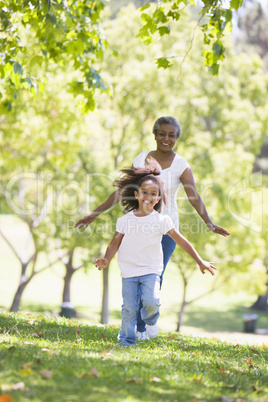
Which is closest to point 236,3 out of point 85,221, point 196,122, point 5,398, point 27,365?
point 85,221

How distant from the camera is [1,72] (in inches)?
240

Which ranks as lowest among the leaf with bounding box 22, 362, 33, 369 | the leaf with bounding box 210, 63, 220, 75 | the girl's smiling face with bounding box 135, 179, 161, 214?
the leaf with bounding box 22, 362, 33, 369

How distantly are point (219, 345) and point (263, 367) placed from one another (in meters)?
1.30

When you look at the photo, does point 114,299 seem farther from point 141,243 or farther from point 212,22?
point 141,243

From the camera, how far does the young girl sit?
4719mm

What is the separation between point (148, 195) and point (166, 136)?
0.81 m

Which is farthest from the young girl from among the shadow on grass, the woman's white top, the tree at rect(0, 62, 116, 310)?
the shadow on grass

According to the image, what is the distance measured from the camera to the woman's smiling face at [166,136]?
529cm

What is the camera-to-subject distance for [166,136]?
17.4ft

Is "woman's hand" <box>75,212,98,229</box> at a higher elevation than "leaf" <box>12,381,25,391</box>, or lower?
higher

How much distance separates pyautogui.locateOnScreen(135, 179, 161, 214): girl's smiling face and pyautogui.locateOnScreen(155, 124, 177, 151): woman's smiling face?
0.60 m

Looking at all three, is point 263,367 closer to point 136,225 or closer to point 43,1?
point 136,225

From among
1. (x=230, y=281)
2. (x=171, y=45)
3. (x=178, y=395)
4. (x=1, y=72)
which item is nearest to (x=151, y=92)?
(x=171, y=45)

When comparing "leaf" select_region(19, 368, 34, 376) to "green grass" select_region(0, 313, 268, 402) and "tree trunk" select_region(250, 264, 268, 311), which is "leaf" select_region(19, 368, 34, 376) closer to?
"green grass" select_region(0, 313, 268, 402)
